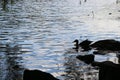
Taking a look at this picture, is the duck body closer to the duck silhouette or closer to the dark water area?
the duck silhouette

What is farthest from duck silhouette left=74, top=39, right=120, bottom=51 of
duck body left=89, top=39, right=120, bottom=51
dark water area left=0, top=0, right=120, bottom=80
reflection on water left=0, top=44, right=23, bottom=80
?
reflection on water left=0, top=44, right=23, bottom=80

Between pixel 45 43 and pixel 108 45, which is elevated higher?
pixel 108 45

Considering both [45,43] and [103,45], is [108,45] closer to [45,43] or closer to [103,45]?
[103,45]

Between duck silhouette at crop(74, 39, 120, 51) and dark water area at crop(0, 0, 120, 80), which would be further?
duck silhouette at crop(74, 39, 120, 51)

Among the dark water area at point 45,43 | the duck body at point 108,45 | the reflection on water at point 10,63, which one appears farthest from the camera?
the duck body at point 108,45

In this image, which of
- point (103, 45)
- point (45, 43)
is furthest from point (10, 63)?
point (45, 43)

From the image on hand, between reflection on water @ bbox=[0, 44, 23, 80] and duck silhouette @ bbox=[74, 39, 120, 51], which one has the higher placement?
duck silhouette @ bbox=[74, 39, 120, 51]

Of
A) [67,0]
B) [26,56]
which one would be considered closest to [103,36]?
[26,56]

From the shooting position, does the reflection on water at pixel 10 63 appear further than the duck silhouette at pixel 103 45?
No

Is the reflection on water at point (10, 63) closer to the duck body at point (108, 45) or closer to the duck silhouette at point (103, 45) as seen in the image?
the duck silhouette at point (103, 45)

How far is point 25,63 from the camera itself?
82.2ft

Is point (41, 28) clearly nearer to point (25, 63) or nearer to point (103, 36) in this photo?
point (103, 36)

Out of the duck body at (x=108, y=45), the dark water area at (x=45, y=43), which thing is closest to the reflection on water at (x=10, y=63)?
the dark water area at (x=45, y=43)

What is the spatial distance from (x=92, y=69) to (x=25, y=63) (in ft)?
16.3
